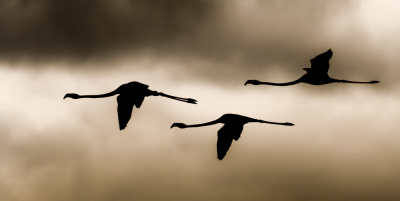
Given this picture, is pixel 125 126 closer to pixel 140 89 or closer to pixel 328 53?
pixel 140 89

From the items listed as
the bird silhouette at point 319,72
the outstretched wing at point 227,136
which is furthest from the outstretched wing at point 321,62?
the outstretched wing at point 227,136

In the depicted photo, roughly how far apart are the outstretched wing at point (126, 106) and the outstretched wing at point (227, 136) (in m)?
5.56

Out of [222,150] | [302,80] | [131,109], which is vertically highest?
[302,80]

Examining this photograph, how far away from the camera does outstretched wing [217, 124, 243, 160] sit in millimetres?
27594

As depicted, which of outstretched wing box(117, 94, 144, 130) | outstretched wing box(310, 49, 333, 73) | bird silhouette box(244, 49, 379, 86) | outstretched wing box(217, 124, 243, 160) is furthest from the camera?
outstretched wing box(217, 124, 243, 160)

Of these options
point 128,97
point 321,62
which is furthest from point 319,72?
point 128,97

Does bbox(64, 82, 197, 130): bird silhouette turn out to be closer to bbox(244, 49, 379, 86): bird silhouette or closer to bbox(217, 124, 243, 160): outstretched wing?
bbox(217, 124, 243, 160): outstretched wing

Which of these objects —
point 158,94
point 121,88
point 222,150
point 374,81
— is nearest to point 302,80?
point 374,81

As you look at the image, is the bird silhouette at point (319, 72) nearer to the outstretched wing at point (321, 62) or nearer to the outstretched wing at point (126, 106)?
the outstretched wing at point (321, 62)

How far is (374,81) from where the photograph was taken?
1105 inches

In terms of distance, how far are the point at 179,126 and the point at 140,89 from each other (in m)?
4.22

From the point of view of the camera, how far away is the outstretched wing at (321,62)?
1054 inches

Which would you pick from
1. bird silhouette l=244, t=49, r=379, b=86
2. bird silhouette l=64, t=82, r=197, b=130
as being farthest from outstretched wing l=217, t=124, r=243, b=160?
bird silhouette l=64, t=82, r=197, b=130

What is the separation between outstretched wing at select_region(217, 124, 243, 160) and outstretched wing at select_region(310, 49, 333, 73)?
5475mm
